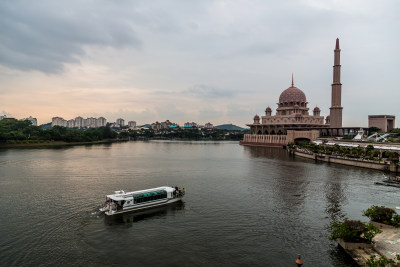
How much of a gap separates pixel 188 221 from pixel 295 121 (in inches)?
3003

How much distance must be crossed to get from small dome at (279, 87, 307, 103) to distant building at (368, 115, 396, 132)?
22.8 metres

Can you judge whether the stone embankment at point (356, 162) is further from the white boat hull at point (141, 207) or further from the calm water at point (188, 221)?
the white boat hull at point (141, 207)

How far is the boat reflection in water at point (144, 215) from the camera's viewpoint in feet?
58.4

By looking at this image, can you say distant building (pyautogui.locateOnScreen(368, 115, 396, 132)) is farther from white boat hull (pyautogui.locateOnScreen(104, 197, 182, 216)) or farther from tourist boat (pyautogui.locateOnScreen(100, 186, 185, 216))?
white boat hull (pyautogui.locateOnScreen(104, 197, 182, 216))

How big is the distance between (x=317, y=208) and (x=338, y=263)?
8404 millimetres

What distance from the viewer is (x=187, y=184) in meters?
28.2

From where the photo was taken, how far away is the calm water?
1316cm

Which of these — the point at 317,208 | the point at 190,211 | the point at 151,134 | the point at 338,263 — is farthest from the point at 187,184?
the point at 151,134

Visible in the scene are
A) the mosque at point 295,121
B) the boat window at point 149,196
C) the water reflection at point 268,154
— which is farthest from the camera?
the mosque at point 295,121

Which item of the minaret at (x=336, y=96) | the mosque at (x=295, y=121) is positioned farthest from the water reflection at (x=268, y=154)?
the minaret at (x=336, y=96)

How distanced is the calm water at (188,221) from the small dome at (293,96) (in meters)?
63.1

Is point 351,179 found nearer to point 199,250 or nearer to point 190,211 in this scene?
point 190,211

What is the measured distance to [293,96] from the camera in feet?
300

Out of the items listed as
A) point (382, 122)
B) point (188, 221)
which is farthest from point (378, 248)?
point (382, 122)
